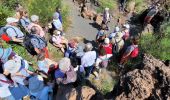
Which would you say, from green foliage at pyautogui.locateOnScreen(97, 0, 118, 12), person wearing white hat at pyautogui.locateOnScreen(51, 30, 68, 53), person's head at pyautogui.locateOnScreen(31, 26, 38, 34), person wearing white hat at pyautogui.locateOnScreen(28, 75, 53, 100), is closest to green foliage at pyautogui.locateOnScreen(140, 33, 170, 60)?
person wearing white hat at pyautogui.locateOnScreen(51, 30, 68, 53)

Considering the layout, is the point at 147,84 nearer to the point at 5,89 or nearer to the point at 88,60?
the point at 5,89

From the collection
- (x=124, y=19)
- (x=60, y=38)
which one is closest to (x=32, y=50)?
(x=60, y=38)

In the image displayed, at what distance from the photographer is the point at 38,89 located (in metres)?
9.64

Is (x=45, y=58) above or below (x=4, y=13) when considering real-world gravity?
below

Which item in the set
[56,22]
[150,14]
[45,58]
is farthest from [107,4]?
[45,58]

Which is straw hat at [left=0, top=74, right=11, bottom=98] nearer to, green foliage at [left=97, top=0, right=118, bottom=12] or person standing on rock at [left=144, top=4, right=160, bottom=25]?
person standing on rock at [left=144, top=4, right=160, bottom=25]

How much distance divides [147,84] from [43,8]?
8746 mm

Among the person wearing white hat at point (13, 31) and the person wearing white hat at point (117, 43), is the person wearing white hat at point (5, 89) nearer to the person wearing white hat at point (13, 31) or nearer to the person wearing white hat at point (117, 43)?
the person wearing white hat at point (13, 31)

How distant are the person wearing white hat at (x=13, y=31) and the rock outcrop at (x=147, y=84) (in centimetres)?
543

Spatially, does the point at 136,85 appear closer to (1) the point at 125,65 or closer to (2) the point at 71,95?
(2) the point at 71,95

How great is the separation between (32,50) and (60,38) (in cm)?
149

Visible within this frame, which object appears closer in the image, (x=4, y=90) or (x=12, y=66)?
(x=4, y=90)

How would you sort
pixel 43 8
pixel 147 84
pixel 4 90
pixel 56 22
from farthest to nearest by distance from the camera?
pixel 43 8, pixel 56 22, pixel 4 90, pixel 147 84

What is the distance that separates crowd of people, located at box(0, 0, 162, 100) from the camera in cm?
974
